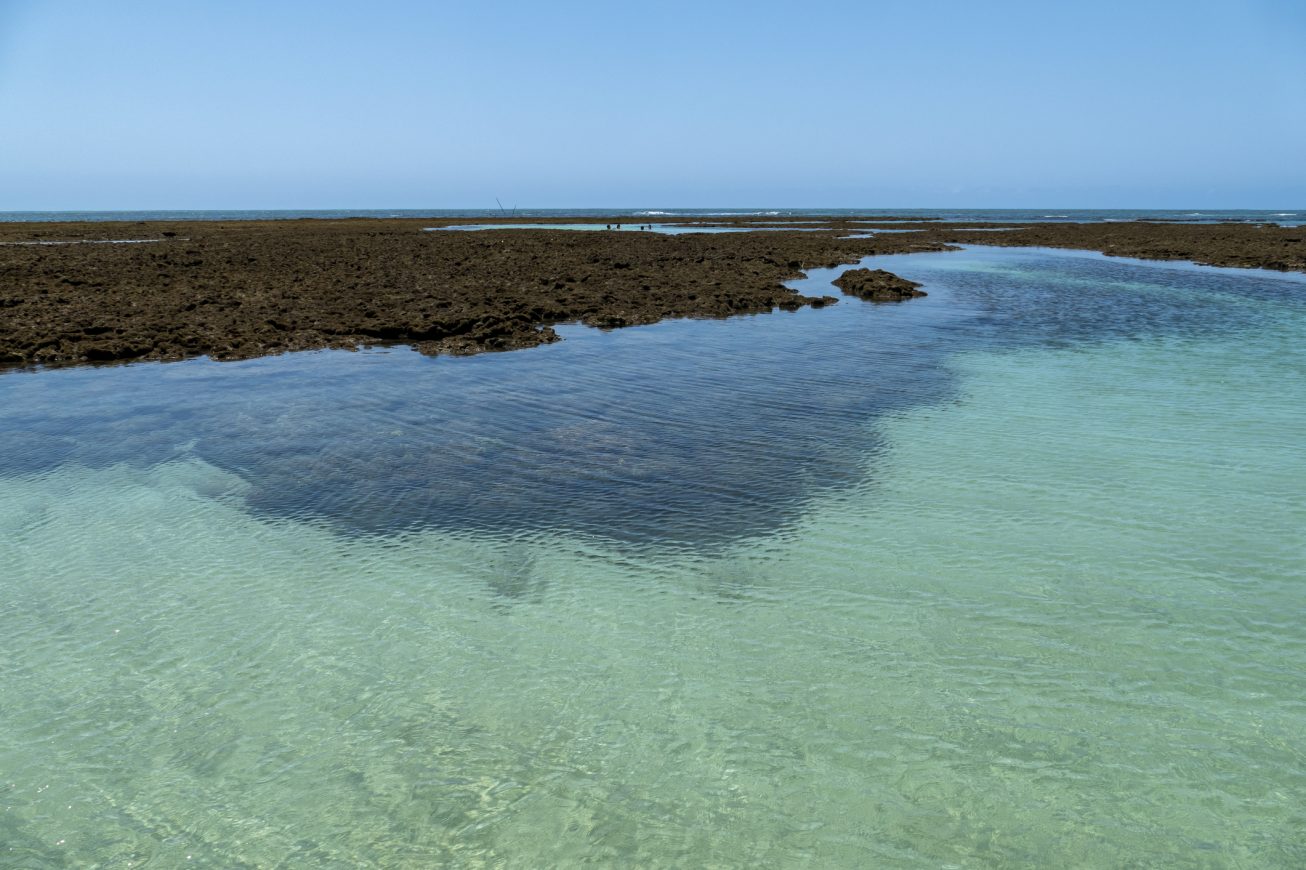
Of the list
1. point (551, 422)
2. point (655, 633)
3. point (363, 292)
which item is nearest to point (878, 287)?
point (363, 292)

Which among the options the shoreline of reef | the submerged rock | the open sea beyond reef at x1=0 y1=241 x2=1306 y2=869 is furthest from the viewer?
the submerged rock

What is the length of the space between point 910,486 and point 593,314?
16325 mm

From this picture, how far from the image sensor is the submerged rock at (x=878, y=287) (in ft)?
98.6

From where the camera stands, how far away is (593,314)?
25047mm

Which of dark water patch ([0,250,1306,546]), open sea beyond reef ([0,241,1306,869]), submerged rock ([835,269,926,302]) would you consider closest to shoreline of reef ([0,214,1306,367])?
dark water patch ([0,250,1306,546])

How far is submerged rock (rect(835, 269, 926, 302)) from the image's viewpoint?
3006 centimetres

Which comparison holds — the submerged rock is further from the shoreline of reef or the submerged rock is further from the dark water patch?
the dark water patch

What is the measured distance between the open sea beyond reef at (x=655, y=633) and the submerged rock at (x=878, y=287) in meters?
16.1

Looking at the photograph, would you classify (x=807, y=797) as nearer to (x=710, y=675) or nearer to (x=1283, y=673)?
(x=710, y=675)

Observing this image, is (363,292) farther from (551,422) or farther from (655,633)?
(655,633)

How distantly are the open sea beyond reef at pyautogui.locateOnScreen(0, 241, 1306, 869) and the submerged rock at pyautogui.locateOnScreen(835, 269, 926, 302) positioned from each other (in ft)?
52.7

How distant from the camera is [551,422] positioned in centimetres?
1358

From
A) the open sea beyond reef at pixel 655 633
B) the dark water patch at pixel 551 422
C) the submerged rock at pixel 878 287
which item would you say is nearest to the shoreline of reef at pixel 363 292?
the dark water patch at pixel 551 422

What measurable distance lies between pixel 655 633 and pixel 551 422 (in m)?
7.15
